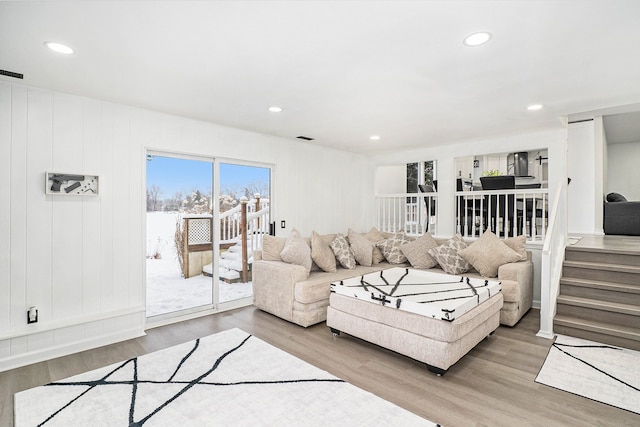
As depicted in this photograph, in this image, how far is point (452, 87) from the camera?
A: 2916 millimetres

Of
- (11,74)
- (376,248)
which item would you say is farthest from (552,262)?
(11,74)

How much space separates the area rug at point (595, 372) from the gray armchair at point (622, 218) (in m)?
3.97

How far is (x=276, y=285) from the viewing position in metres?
3.96

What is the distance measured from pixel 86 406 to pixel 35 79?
2.60m

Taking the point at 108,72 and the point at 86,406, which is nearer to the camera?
the point at 86,406

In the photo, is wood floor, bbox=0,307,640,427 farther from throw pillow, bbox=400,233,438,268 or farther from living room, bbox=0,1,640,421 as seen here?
throw pillow, bbox=400,233,438,268

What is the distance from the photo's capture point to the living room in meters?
1.91

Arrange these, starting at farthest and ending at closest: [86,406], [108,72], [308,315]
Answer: [308,315] < [108,72] < [86,406]

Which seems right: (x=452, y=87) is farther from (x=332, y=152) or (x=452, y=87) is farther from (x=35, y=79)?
(x=35, y=79)

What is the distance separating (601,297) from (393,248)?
249 centimetres

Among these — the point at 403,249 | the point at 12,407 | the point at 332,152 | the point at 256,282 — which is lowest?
the point at 12,407

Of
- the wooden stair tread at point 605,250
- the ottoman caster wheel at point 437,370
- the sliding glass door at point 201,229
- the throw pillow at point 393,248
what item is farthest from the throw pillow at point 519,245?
the sliding glass door at point 201,229

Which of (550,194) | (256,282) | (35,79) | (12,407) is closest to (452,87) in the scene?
(550,194)

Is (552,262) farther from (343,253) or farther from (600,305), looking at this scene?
(343,253)
